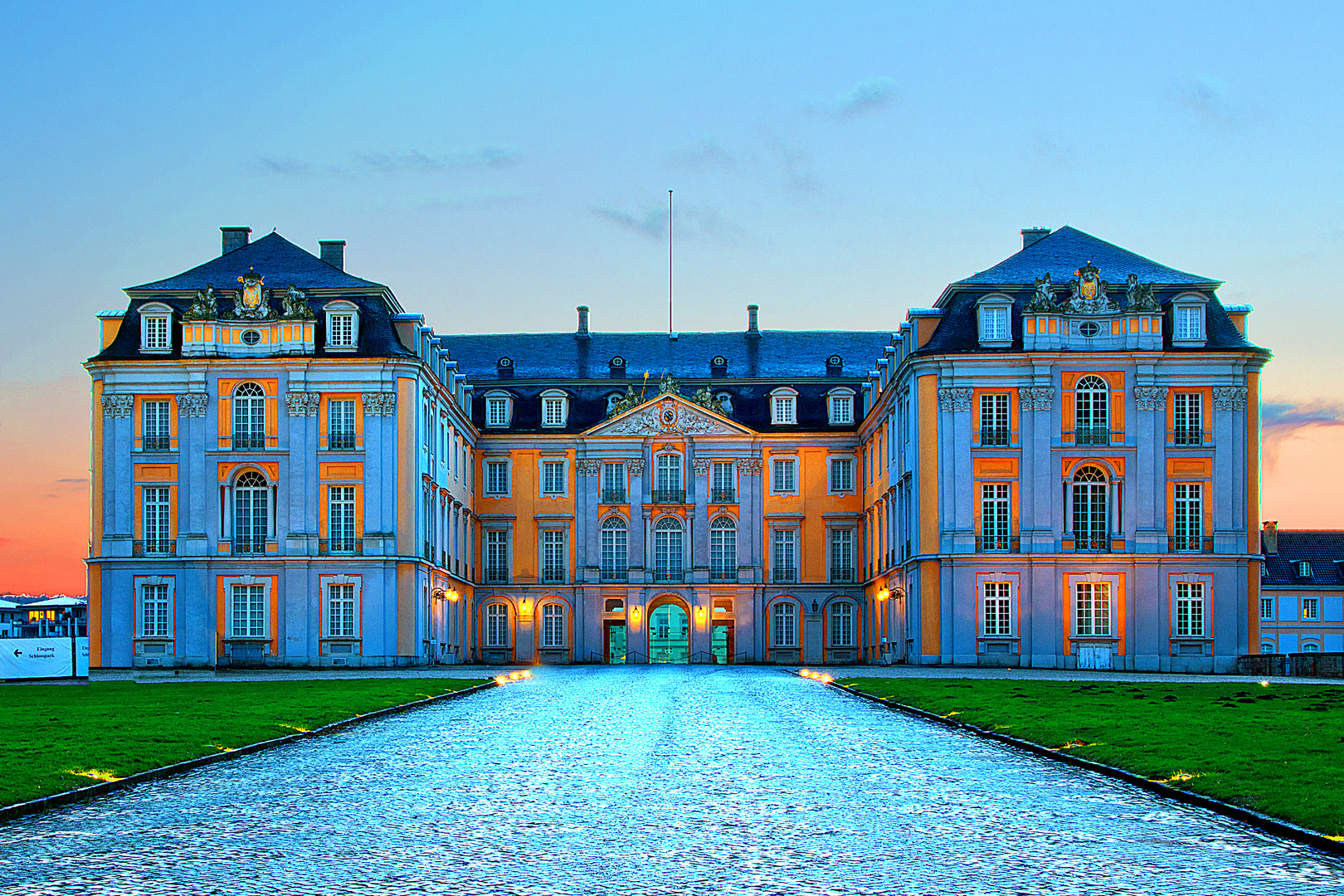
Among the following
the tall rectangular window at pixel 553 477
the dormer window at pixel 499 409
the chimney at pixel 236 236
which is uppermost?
the chimney at pixel 236 236

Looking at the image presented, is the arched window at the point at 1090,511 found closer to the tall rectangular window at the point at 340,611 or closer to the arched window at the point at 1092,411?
the arched window at the point at 1092,411

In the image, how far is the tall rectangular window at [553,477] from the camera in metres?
72.6

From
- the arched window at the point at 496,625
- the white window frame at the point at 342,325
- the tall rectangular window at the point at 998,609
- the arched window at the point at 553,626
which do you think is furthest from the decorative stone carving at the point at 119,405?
the tall rectangular window at the point at 998,609

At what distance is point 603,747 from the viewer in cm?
2150

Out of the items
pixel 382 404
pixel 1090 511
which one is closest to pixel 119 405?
pixel 382 404

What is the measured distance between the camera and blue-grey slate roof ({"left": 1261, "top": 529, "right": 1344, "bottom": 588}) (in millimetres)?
95250

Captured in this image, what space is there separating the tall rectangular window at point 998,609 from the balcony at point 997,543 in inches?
45.5

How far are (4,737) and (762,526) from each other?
52646 millimetres

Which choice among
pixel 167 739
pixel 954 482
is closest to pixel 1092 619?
pixel 954 482

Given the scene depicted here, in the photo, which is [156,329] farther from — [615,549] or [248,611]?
[615,549]

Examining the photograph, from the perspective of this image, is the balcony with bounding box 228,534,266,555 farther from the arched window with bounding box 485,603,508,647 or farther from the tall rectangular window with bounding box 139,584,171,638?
the arched window with bounding box 485,603,508,647

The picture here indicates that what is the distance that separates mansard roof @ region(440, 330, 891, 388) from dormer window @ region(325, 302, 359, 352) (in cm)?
1798

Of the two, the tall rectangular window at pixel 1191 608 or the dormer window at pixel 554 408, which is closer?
the tall rectangular window at pixel 1191 608

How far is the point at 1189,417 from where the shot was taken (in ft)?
185
